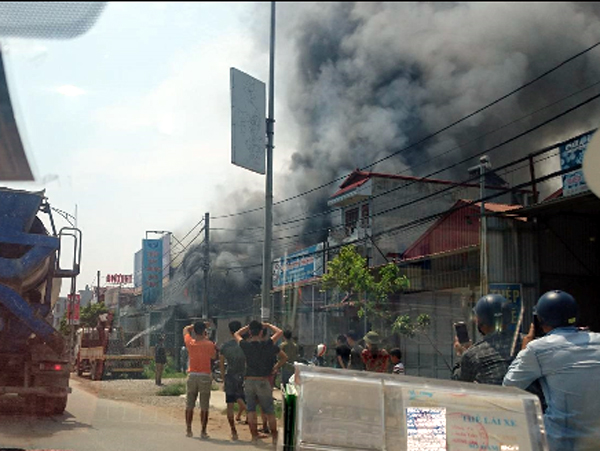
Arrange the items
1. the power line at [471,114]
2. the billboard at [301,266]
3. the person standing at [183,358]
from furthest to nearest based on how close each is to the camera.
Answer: the billboard at [301,266], the person standing at [183,358], the power line at [471,114]

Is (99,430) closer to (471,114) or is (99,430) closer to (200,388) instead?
(200,388)

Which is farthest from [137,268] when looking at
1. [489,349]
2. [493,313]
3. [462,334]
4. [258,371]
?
[489,349]

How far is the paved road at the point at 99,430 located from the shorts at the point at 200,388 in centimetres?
30

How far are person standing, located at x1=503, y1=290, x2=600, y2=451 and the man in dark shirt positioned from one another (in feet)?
15.4

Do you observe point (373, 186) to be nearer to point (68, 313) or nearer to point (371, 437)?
point (68, 313)

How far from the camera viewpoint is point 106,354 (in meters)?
12.9

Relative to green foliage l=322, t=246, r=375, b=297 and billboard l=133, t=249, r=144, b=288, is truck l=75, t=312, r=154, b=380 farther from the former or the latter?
green foliage l=322, t=246, r=375, b=297

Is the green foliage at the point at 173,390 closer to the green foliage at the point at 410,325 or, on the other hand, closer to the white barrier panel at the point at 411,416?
the green foliage at the point at 410,325

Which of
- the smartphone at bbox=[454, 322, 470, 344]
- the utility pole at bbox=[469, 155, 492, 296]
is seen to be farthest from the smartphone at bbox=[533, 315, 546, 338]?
the utility pole at bbox=[469, 155, 492, 296]

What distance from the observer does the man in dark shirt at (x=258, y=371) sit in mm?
8320

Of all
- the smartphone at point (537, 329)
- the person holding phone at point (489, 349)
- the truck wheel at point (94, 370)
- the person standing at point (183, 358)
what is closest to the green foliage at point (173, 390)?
the person standing at point (183, 358)

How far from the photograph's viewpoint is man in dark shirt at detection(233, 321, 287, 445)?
27.3 feet

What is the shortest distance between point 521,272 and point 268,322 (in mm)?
7898

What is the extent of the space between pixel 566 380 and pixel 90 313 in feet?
25.9
